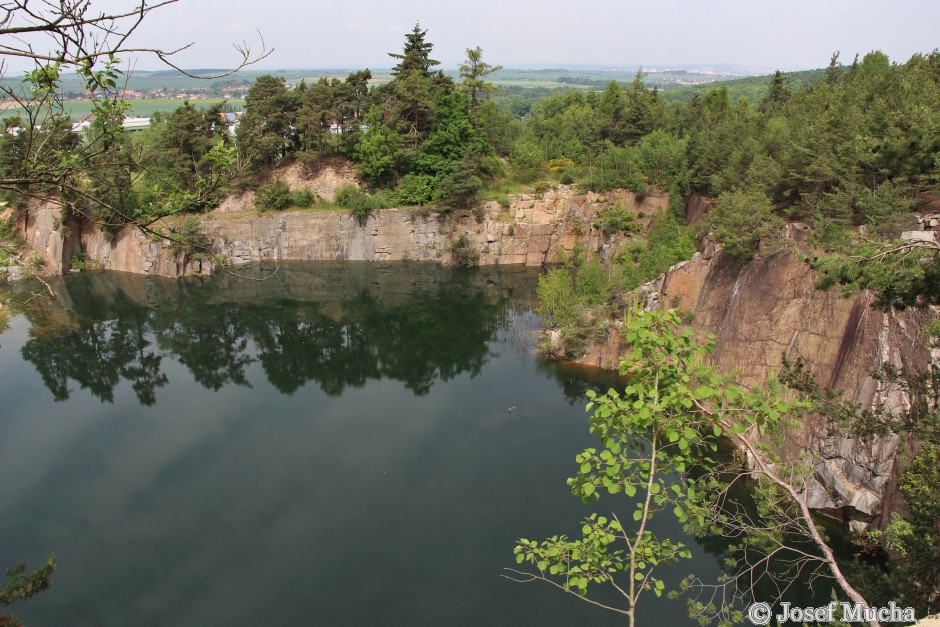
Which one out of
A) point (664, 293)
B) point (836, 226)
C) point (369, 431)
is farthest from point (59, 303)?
point (836, 226)

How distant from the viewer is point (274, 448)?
2092cm

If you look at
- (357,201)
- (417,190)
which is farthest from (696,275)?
(357,201)

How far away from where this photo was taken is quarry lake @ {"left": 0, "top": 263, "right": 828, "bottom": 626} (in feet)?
49.3

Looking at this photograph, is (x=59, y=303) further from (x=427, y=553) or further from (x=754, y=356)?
(x=754, y=356)

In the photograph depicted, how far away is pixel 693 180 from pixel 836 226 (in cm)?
1461

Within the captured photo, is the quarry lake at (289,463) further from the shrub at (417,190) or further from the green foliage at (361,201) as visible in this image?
the shrub at (417,190)

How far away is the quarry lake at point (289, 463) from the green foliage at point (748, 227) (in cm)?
743

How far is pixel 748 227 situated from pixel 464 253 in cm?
2048

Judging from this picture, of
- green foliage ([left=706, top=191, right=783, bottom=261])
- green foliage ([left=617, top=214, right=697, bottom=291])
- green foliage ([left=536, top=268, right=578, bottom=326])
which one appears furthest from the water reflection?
green foliage ([left=706, top=191, right=783, bottom=261])

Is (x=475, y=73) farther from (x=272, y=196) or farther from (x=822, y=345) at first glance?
(x=822, y=345)

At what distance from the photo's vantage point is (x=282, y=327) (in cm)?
3189

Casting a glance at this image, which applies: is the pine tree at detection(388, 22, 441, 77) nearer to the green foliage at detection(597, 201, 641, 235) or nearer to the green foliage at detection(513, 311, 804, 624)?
the green foliage at detection(597, 201, 641, 235)

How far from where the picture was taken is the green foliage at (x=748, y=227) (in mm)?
22297

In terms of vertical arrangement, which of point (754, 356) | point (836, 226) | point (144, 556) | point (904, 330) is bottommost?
point (144, 556)
